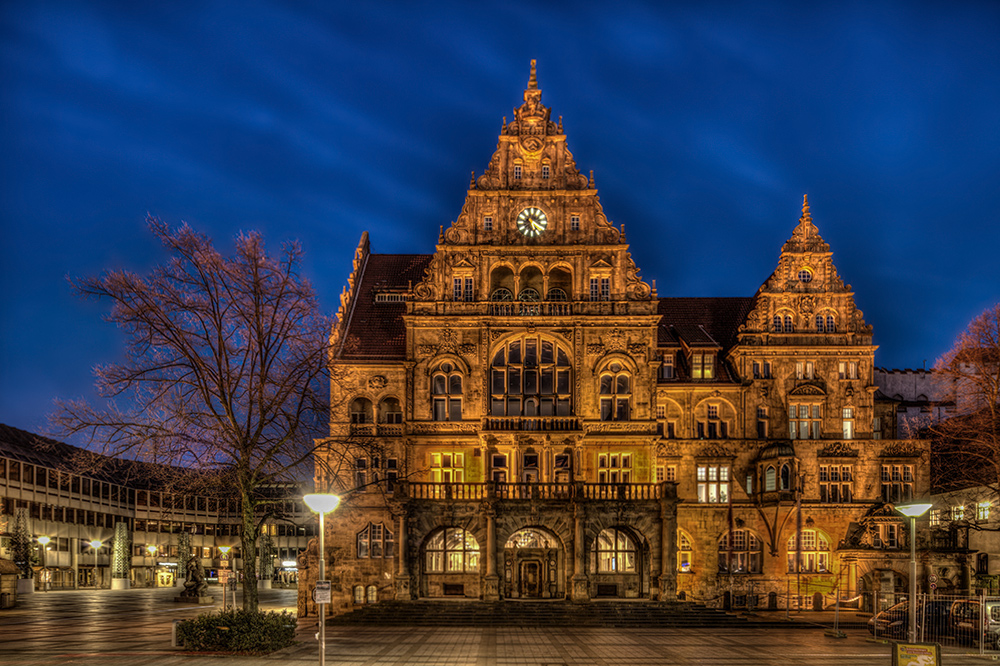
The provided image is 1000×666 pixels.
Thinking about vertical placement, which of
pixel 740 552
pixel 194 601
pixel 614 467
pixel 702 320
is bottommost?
pixel 194 601

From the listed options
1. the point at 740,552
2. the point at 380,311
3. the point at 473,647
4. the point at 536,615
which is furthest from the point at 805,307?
the point at 473,647

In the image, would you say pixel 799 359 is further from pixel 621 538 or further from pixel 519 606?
Answer: pixel 519 606

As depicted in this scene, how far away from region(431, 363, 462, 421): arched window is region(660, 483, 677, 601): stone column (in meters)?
13.1

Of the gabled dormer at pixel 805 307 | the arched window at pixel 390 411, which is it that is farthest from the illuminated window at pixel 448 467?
the gabled dormer at pixel 805 307

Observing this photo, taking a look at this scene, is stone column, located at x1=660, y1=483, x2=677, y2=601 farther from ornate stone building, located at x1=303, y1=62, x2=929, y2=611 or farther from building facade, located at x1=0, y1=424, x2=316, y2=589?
building facade, located at x1=0, y1=424, x2=316, y2=589

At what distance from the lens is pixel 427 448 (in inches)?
2005

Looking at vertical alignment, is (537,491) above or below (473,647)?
above

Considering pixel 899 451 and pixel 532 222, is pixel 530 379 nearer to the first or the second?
pixel 532 222

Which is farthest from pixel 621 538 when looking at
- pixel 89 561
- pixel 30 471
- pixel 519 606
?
pixel 89 561

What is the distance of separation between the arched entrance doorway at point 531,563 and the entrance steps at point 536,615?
5.99m

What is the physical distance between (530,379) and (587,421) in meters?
4.22

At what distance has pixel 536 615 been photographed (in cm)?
4266

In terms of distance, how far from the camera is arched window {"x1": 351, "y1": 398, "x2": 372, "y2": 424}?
2053 inches

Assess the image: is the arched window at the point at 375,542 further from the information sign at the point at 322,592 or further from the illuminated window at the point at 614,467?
the information sign at the point at 322,592
